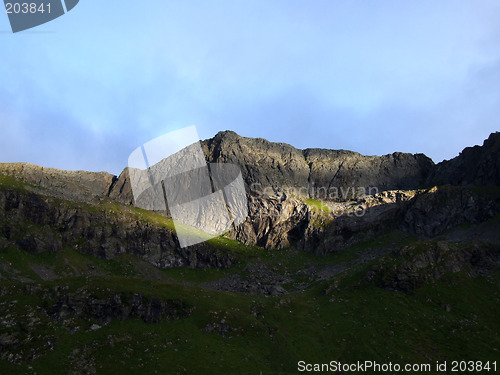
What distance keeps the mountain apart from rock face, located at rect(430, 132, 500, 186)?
2.58ft

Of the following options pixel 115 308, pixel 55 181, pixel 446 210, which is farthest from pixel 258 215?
pixel 115 308

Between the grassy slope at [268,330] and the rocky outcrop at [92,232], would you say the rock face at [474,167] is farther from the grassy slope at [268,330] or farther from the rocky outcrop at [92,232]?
the rocky outcrop at [92,232]

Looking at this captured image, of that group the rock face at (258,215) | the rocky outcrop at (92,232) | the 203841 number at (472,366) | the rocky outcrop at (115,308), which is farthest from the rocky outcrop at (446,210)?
the rocky outcrop at (115,308)

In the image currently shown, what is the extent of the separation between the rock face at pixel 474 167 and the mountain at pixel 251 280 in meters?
0.79

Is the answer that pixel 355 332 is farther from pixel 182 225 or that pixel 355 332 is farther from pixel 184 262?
pixel 182 225

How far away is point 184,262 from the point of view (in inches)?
5945

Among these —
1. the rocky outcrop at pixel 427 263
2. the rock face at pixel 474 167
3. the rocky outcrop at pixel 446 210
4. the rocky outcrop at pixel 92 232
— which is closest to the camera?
the rocky outcrop at pixel 427 263

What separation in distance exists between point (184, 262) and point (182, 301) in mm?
62455

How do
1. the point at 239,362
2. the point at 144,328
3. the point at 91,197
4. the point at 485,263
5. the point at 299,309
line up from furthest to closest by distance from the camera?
the point at 91,197
the point at 485,263
the point at 299,309
the point at 144,328
the point at 239,362

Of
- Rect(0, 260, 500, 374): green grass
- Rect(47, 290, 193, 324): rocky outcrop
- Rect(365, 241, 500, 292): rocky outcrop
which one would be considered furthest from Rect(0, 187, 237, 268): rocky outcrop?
Rect(365, 241, 500, 292): rocky outcrop

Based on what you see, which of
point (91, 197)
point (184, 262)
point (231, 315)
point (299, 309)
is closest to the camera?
point (231, 315)

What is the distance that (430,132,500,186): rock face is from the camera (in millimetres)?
157125

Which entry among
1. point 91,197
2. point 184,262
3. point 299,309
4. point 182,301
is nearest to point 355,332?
point 299,309

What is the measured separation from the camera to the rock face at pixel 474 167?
516 ft
